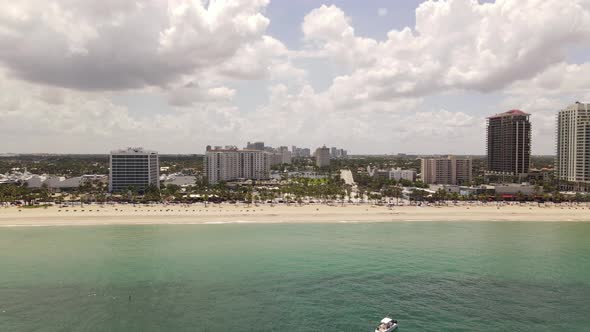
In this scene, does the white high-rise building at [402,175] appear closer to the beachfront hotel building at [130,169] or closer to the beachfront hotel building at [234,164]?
the beachfront hotel building at [234,164]

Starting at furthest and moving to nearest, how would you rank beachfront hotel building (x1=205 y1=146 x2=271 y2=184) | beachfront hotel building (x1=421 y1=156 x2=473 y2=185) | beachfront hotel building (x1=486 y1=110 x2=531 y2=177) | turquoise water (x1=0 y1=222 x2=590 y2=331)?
1. beachfront hotel building (x1=486 y1=110 x2=531 y2=177)
2. beachfront hotel building (x1=205 y1=146 x2=271 y2=184)
3. beachfront hotel building (x1=421 y1=156 x2=473 y2=185)
4. turquoise water (x1=0 y1=222 x2=590 y2=331)

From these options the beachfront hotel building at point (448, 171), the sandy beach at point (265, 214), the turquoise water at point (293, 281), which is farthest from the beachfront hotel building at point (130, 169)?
the beachfront hotel building at point (448, 171)

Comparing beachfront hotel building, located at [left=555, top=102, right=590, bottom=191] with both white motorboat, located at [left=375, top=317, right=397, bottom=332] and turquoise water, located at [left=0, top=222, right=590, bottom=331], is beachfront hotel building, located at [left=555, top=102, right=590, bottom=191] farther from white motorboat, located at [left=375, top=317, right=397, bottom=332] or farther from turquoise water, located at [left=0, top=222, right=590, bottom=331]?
white motorboat, located at [left=375, top=317, right=397, bottom=332]

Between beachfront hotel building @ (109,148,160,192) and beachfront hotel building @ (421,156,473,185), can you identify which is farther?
beachfront hotel building @ (421,156,473,185)

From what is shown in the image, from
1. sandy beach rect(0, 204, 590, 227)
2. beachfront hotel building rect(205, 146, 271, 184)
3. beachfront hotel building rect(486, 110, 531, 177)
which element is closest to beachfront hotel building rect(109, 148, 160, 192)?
sandy beach rect(0, 204, 590, 227)

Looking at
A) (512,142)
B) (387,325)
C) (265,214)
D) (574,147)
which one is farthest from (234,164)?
(387,325)

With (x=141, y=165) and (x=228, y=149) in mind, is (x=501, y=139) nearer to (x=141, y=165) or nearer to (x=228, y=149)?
(x=228, y=149)
